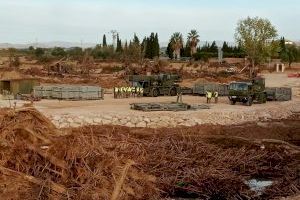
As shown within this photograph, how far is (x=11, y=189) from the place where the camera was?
13.1 meters

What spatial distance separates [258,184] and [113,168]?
7560 millimetres

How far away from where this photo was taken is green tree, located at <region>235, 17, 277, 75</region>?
2835 inches

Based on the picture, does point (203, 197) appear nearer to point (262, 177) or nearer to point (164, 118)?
point (262, 177)

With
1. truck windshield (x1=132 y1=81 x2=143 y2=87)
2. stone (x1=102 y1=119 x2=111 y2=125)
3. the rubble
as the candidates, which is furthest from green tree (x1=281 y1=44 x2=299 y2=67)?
stone (x1=102 y1=119 x2=111 y2=125)

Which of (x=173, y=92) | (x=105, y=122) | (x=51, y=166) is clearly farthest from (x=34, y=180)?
(x=173, y=92)

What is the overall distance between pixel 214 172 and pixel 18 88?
29424 mm

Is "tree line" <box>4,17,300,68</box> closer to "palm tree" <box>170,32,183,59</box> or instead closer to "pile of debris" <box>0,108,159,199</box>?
"palm tree" <box>170,32,183,59</box>

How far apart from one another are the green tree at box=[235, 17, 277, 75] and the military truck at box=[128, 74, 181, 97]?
28.4m

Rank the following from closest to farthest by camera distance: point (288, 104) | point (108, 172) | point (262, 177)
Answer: point (108, 172)
point (262, 177)
point (288, 104)

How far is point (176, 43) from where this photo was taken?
332 feet

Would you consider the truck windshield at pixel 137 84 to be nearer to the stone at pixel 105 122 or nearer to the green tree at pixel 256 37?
the stone at pixel 105 122

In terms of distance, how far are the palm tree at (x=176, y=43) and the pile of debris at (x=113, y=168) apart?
79.8 meters

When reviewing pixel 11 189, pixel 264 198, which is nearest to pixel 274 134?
pixel 264 198

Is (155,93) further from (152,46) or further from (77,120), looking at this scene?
(152,46)
